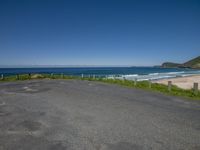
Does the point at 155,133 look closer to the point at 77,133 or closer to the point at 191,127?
the point at 191,127

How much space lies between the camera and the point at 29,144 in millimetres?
4883

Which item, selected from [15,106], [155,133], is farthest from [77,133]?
[15,106]

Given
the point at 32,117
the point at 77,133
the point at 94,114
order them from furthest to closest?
the point at 94,114, the point at 32,117, the point at 77,133

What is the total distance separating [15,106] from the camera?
9.42m

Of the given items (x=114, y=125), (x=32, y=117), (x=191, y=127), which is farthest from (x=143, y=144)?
(x=32, y=117)

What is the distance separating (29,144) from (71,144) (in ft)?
3.45

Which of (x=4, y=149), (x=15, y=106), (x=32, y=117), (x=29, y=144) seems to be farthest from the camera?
(x=15, y=106)

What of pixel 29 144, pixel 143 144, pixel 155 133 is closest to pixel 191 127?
pixel 155 133

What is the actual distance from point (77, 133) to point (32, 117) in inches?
101

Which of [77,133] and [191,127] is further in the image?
[191,127]

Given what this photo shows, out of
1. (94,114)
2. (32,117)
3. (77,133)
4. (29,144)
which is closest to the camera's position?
(29,144)

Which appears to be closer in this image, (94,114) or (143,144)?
(143,144)

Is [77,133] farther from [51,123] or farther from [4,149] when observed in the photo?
[4,149]

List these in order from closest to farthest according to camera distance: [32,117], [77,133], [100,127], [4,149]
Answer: [4,149], [77,133], [100,127], [32,117]
